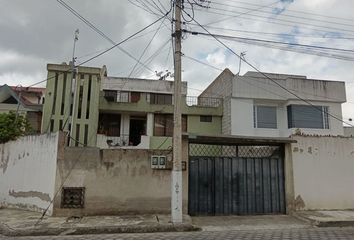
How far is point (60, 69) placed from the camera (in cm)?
2067

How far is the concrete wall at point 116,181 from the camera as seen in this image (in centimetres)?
1015

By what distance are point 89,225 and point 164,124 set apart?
1499 centimetres

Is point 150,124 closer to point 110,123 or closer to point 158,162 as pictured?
point 110,123

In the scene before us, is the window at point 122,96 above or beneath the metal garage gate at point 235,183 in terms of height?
above

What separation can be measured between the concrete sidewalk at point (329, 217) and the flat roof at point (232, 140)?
2.39 m

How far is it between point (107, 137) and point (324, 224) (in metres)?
15.3

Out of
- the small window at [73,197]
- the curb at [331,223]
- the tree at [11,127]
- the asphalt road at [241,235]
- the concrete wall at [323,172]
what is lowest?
the asphalt road at [241,235]

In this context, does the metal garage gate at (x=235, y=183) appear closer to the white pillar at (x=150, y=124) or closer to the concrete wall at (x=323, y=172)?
the concrete wall at (x=323, y=172)

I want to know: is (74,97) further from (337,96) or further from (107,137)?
(337,96)

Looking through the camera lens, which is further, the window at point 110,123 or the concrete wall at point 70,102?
the window at point 110,123

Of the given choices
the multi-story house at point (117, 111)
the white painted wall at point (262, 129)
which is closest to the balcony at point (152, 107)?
the multi-story house at point (117, 111)

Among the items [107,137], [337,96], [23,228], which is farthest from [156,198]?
[337,96]

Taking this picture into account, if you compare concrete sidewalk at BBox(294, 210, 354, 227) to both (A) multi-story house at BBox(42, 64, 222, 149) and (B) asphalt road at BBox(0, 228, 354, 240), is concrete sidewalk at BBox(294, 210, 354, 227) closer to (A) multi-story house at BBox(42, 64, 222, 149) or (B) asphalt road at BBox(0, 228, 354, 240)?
(B) asphalt road at BBox(0, 228, 354, 240)

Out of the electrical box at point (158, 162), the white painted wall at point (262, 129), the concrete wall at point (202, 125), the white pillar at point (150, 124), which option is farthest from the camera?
the concrete wall at point (202, 125)
